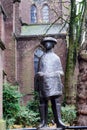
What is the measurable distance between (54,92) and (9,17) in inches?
1043

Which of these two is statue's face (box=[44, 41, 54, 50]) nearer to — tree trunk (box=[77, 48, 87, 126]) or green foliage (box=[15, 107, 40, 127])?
tree trunk (box=[77, 48, 87, 126])

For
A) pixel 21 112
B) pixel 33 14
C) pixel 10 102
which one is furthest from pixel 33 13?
pixel 21 112

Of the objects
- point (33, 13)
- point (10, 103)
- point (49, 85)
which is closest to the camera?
point (49, 85)

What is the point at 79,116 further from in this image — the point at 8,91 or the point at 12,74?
the point at 12,74

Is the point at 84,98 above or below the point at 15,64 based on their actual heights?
above

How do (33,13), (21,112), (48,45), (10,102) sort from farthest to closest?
(33,13), (10,102), (21,112), (48,45)

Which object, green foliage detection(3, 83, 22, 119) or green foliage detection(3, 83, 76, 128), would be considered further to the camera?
green foliage detection(3, 83, 22, 119)

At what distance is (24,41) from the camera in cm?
3438

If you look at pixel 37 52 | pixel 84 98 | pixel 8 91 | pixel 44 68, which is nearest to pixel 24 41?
pixel 37 52

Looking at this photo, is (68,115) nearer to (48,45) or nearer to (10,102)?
(10,102)

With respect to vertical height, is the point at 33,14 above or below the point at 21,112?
above

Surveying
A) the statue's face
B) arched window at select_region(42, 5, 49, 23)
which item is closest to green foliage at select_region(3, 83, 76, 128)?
the statue's face

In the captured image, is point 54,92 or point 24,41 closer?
point 54,92

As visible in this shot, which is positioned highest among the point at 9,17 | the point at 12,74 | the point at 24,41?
the point at 9,17
